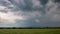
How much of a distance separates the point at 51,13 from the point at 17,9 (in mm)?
535

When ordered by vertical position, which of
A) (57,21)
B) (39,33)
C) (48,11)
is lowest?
(39,33)

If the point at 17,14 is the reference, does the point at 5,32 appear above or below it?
below

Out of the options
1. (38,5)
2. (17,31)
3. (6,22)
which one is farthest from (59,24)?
(6,22)

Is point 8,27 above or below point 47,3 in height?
below

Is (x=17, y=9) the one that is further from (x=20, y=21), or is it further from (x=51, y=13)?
(x=51, y=13)

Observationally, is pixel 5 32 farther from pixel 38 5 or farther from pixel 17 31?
pixel 38 5

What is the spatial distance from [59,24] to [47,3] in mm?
376

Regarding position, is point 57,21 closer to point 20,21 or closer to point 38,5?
point 38,5

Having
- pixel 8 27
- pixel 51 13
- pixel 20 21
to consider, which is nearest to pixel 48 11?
pixel 51 13

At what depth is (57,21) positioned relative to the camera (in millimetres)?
2693

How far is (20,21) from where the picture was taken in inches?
106

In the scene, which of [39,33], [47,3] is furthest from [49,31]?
[47,3]

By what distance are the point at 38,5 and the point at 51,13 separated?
239 mm

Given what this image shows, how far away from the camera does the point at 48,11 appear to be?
2.73 meters
